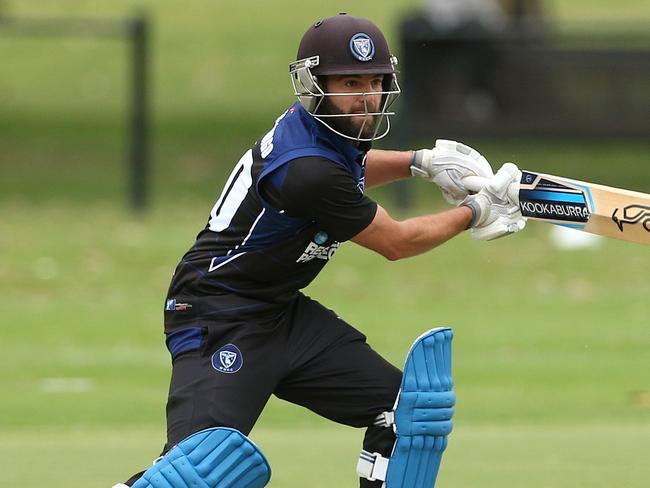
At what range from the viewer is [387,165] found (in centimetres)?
614

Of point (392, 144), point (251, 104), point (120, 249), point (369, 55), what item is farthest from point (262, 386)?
point (251, 104)

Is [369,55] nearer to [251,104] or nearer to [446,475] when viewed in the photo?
[446,475]

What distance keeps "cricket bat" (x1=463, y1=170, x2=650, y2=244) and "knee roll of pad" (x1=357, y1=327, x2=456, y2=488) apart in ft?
2.04

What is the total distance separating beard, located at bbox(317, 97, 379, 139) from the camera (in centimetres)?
546

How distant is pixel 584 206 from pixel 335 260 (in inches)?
A: 331

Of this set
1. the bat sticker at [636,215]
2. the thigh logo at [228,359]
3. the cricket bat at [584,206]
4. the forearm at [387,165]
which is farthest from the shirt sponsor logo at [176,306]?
the bat sticker at [636,215]

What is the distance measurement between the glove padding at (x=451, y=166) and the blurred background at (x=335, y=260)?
128cm

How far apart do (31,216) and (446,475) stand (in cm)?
1081

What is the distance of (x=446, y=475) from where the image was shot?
6.73 m

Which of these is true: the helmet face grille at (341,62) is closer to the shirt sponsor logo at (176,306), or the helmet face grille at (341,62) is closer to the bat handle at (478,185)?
the bat handle at (478,185)

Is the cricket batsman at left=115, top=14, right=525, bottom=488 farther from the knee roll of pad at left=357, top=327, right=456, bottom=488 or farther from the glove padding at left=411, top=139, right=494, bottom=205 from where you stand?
the glove padding at left=411, top=139, right=494, bottom=205

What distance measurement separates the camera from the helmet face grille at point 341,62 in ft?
Result: 17.9

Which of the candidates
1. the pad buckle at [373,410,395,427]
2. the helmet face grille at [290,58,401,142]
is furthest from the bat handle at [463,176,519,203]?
the pad buckle at [373,410,395,427]

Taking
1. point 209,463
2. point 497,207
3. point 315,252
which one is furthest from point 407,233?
point 209,463
